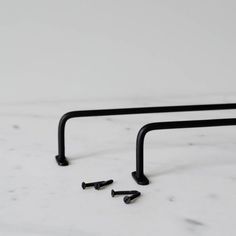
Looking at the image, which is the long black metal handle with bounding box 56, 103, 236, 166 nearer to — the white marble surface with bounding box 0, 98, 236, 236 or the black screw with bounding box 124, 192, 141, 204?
the white marble surface with bounding box 0, 98, 236, 236

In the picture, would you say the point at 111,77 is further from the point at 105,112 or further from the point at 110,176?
the point at 110,176

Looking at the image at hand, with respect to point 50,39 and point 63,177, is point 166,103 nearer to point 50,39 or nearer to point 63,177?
point 50,39

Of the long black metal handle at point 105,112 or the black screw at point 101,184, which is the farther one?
the long black metal handle at point 105,112

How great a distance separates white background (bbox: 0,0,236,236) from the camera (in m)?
1.28

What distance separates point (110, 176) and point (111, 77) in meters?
0.65

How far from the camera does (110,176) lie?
3.77 feet

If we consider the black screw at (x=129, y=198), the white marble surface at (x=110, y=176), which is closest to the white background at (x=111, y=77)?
the white marble surface at (x=110, y=176)

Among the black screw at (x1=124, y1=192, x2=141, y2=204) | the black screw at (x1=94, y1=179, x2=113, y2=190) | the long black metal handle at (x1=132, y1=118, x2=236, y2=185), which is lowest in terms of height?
the black screw at (x1=124, y1=192, x2=141, y2=204)

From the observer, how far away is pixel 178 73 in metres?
1.74

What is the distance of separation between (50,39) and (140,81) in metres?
0.37

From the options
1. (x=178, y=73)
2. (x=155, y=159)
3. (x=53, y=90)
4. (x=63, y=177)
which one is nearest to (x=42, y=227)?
(x=63, y=177)

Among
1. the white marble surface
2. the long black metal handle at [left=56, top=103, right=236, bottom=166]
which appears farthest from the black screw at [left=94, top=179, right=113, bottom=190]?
the long black metal handle at [left=56, top=103, right=236, bottom=166]

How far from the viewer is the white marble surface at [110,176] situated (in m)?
0.93

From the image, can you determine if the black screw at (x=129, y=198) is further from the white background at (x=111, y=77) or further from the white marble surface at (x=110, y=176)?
the white background at (x=111, y=77)
